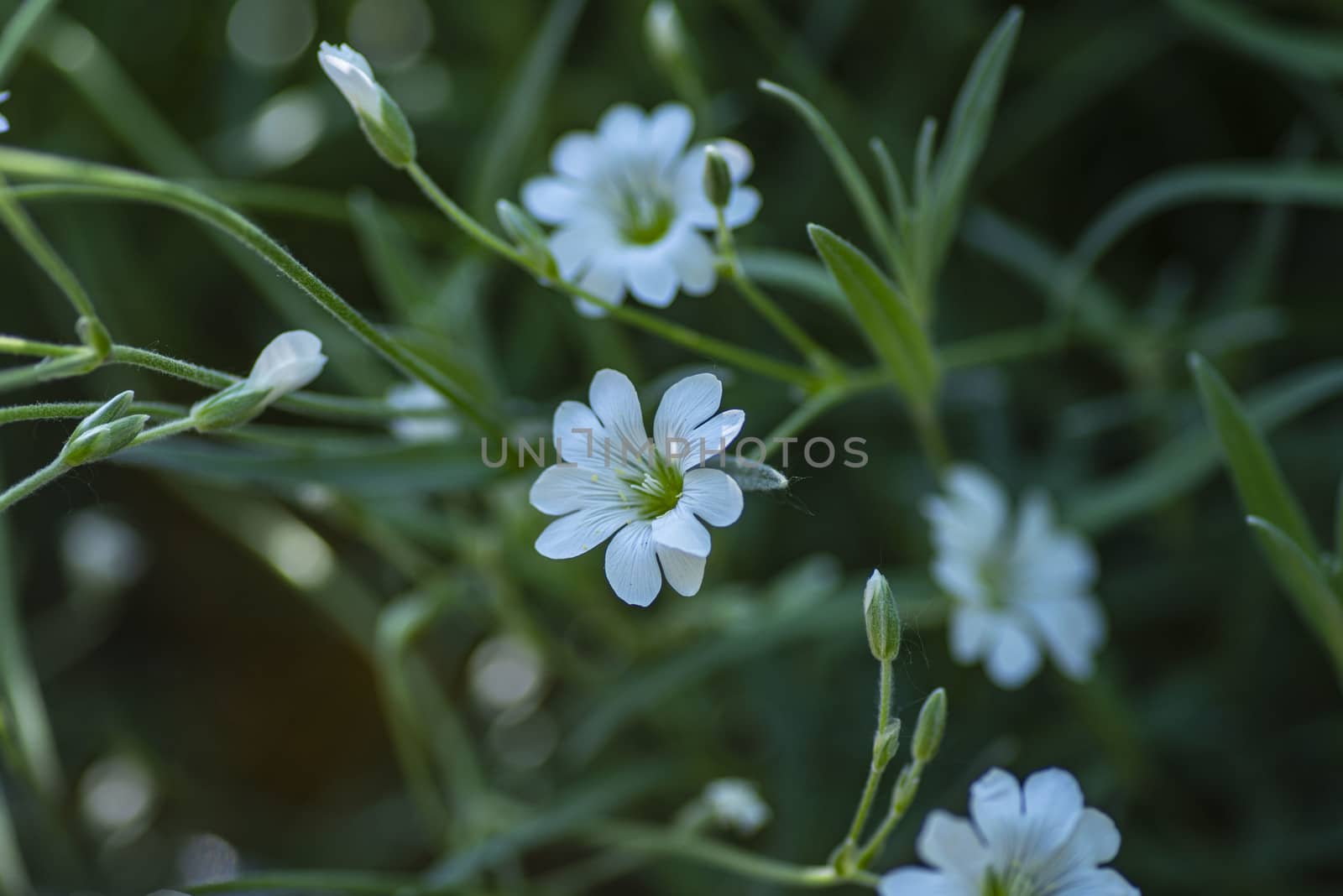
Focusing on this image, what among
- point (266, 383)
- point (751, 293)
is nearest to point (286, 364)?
point (266, 383)

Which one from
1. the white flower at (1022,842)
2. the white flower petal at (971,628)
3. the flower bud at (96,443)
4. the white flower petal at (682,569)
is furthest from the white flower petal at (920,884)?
the flower bud at (96,443)

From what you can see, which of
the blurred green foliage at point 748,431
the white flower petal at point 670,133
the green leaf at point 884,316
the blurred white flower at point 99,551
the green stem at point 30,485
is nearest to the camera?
the green stem at point 30,485

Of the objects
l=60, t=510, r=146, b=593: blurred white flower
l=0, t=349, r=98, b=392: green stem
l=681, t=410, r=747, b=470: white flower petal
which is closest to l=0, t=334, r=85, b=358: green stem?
l=0, t=349, r=98, b=392: green stem

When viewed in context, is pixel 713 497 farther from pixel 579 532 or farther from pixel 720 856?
pixel 720 856

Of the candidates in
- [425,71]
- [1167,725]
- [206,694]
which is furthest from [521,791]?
[425,71]

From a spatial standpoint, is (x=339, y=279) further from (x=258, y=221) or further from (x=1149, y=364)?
(x=1149, y=364)

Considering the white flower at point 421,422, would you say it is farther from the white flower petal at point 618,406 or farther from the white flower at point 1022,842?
the white flower at point 1022,842
